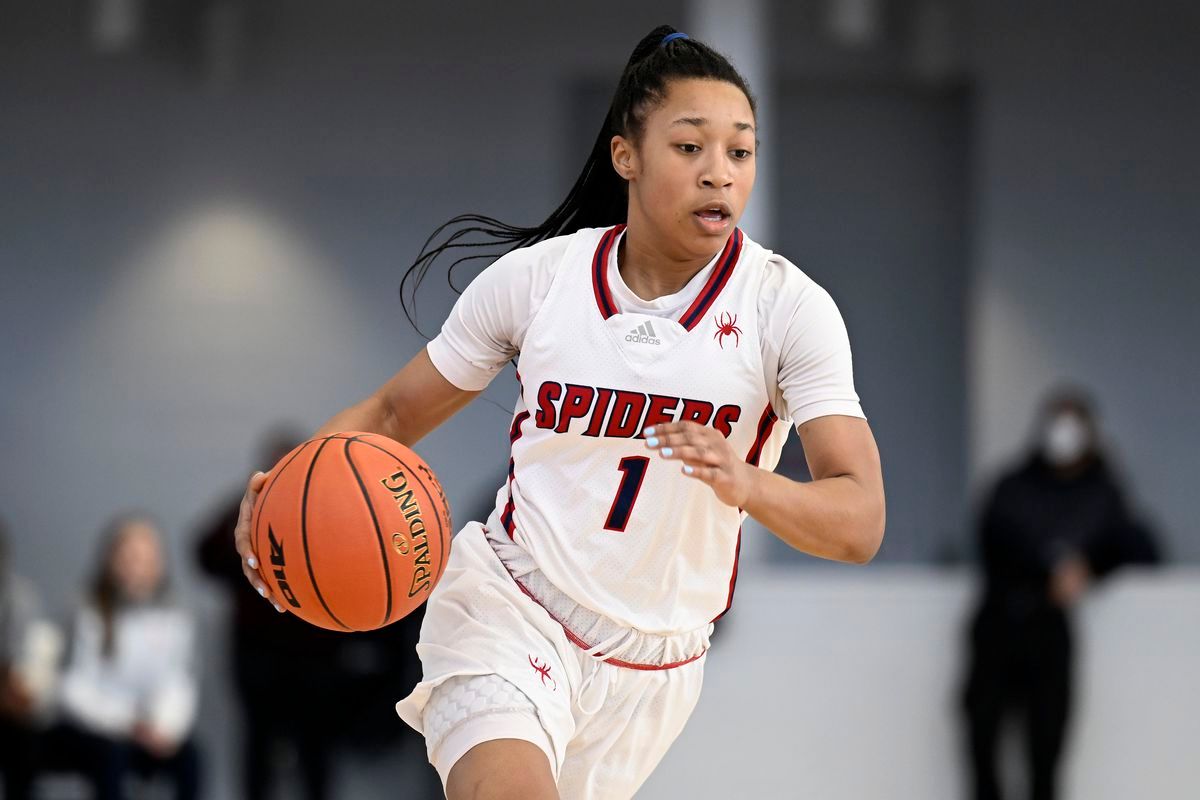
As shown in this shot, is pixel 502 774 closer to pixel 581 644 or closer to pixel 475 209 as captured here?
pixel 581 644

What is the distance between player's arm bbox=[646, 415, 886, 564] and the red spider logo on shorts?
543 millimetres

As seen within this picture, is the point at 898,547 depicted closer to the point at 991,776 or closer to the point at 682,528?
the point at 991,776

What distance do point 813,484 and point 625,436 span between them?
418 mm

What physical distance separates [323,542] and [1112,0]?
7162 millimetres

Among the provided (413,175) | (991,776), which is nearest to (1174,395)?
(991,776)

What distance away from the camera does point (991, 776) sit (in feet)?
21.6

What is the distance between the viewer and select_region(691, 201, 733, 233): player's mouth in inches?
111

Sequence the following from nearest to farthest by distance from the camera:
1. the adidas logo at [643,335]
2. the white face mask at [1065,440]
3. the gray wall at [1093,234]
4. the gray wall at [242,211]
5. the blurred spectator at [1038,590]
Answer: the adidas logo at [643,335]
the blurred spectator at [1038,590]
the white face mask at [1065,440]
the gray wall at [1093,234]
the gray wall at [242,211]

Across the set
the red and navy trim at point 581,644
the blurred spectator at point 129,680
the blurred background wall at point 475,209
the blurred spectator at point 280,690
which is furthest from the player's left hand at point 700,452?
the blurred background wall at point 475,209

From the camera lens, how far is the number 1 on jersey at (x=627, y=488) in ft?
9.39

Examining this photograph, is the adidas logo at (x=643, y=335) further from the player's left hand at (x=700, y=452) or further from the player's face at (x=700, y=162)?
the player's left hand at (x=700, y=452)

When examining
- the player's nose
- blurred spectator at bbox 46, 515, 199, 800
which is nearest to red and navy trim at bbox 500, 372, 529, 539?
the player's nose

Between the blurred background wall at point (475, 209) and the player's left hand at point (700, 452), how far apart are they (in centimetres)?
622

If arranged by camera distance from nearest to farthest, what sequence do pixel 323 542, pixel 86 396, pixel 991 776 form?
pixel 323 542, pixel 991 776, pixel 86 396
